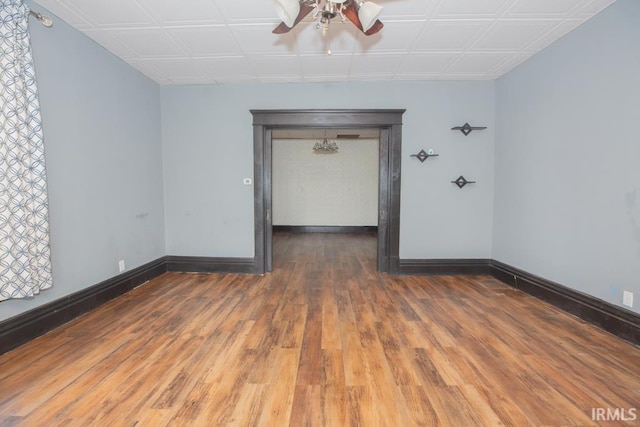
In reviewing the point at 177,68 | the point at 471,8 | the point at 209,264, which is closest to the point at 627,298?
the point at 471,8

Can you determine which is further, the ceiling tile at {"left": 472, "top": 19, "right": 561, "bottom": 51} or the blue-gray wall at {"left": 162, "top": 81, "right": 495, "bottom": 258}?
the blue-gray wall at {"left": 162, "top": 81, "right": 495, "bottom": 258}

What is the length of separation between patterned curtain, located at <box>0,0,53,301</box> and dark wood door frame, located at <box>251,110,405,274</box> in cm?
235

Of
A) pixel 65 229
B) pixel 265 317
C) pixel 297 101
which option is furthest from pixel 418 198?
pixel 65 229

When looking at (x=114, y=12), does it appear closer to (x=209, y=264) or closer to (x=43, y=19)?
(x=43, y=19)

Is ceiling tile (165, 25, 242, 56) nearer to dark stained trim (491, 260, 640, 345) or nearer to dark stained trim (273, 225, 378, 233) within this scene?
dark stained trim (491, 260, 640, 345)

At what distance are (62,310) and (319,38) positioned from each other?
3.54m

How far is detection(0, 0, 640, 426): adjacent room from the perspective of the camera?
71.1 inches

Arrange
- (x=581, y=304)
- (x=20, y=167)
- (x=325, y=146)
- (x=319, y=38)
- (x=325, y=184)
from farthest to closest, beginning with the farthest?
(x=325, y=184) < (x=325, y=146) < (x=319, y=38) < (x=581, y=304) < (x=20, y=167)

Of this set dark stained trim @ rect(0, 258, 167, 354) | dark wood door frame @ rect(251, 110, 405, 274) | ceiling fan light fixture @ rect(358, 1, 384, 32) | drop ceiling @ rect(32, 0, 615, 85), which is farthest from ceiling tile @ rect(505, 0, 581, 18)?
dark stained trim @ rect(0, 258, 167, 354)

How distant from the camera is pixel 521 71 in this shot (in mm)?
3549

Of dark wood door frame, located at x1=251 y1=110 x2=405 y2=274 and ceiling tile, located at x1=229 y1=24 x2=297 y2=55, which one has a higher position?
ceiling tile, located at x1=229 y1=24 x2=297 y2=55

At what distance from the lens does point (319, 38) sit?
9.86 feet

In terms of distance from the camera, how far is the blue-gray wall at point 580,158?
233 cm

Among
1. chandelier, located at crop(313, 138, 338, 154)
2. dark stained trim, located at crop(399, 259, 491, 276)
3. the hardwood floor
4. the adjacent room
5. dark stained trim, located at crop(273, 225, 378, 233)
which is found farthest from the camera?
dark stained trim, located at crop(273, 225, 378, 233)
